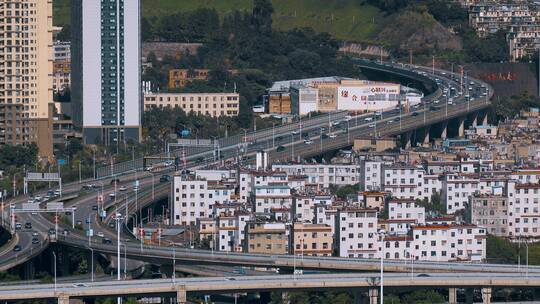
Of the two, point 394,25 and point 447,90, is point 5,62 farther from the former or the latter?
point 394,25

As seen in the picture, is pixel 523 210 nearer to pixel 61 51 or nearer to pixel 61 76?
pixel 61 76

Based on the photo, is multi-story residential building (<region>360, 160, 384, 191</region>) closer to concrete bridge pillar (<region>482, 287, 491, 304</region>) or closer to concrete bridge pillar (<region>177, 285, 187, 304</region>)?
concrete bridge pillar (<region>482, 287, 491, 304</region>)

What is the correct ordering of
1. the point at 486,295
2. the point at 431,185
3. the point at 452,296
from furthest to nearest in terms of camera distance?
the point at 431,185
the point at 452,296
the point at 486,295

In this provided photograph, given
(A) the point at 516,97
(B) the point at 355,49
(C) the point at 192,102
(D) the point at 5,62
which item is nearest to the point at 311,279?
(D) the point at 5,62

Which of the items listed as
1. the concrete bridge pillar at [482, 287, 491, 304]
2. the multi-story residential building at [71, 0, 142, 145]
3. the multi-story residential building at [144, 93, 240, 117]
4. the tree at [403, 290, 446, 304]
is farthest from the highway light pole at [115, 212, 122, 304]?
the multi-story residential building at [144, 93, 240, 117]

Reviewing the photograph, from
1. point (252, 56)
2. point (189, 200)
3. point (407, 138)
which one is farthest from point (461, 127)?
point (189, 200)

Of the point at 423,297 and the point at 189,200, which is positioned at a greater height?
the point at 189,200
